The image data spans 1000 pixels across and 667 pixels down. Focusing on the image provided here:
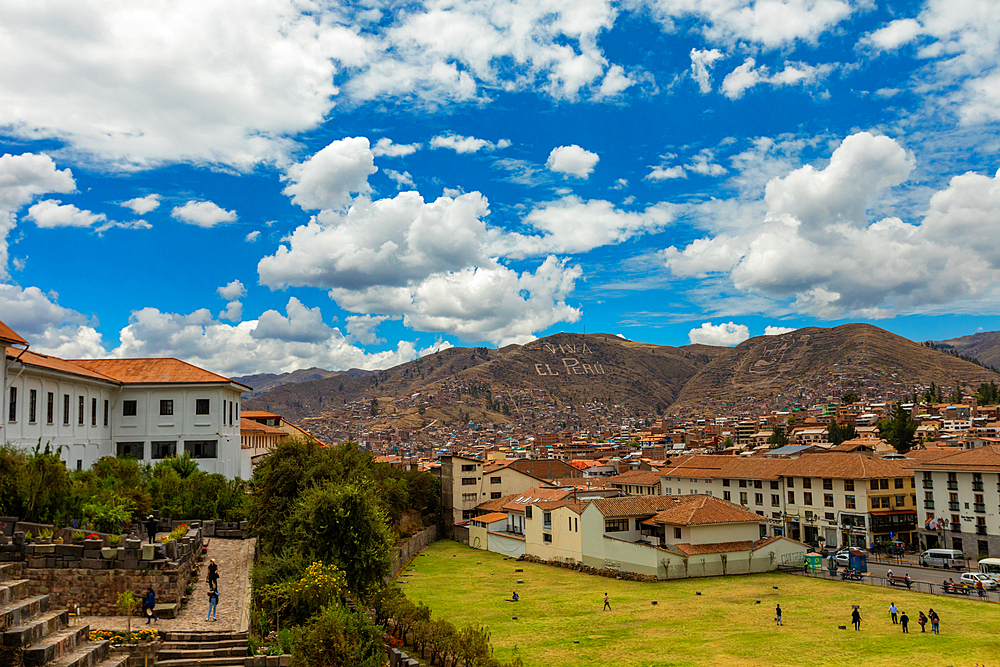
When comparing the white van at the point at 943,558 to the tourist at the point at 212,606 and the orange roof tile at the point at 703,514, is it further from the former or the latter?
the tourist at the point at 212,606

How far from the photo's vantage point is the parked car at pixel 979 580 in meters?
41.1

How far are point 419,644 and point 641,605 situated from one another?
16829 millimetres

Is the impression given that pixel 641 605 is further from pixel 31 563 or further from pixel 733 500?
pixel 733 500

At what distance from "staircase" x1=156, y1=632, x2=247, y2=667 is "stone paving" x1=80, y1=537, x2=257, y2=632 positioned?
1.46ft

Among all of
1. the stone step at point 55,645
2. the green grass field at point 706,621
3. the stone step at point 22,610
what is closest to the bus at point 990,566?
the green grass field at point 706,621

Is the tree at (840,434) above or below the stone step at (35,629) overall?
above

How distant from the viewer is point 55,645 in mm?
15984

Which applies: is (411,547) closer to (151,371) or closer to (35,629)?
(151,371)

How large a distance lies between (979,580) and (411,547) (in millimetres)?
42494

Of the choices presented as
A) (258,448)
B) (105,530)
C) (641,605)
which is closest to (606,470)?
(258,448)


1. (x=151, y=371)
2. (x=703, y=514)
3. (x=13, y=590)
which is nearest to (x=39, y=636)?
(x=13, y=590)

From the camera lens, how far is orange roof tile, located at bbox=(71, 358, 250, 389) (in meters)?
45.9

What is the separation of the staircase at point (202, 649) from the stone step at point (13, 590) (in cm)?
392

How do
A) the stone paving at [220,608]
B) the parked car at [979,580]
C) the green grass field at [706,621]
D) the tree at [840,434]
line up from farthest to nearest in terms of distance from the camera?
1. the tree at [840,434]
2. the parked car at [979,580]
3. the green grass field at [706,621]
4. the stone paving at [220,608]
